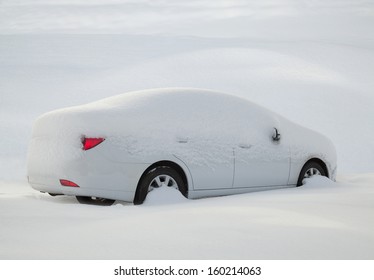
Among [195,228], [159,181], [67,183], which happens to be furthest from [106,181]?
[195,228]

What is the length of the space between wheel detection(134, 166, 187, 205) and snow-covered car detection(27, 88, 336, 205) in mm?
12

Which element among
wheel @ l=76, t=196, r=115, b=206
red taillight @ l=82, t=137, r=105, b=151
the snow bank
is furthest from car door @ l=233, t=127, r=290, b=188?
red taillight @ l=82, t=137, r=105, b=151

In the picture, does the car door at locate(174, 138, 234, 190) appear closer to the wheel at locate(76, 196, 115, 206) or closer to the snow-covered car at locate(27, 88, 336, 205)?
the snow-covered car at locate(27, 88, 336, 205)

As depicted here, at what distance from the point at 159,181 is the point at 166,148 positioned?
15.6 inches

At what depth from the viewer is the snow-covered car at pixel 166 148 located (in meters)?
→ 7.51

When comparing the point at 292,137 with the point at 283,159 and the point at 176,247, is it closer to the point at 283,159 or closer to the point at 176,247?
the point at 283,159

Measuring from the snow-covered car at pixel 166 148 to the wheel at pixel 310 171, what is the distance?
2 centimetres

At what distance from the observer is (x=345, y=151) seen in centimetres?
→ 1602

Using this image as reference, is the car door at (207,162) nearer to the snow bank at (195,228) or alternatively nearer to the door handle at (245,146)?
the door handle at (245,146)

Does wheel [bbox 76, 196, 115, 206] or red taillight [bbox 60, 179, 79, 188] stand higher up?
red taillight [bbox 60, 179, 79, 188]

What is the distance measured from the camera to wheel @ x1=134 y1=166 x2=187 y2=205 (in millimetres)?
7680

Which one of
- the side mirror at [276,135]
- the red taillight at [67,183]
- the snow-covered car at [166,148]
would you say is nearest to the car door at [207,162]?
the snow-covered car at [166,148]

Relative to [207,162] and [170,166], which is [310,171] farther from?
[170,166]

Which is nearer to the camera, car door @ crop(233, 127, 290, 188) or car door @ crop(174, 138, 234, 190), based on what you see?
car door @ crop(174, 138, 234, 190)
